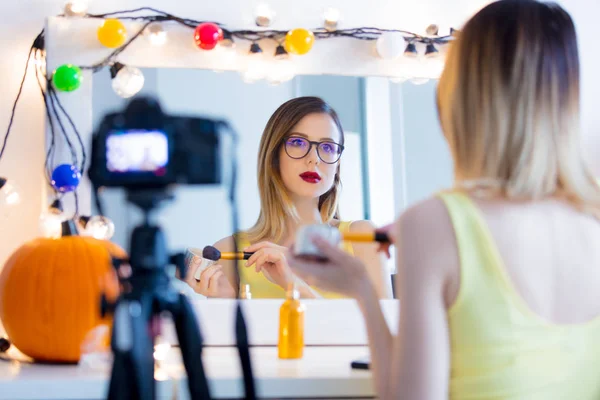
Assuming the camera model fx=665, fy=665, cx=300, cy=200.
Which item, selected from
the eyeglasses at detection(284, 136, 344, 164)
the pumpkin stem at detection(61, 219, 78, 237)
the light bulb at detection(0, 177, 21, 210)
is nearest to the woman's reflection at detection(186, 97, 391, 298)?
the eyeglasses at detection(284, 136, 344, 164)

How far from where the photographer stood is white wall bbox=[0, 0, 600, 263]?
1.41 metres

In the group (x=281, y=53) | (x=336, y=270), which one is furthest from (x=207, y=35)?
(x=336, y=270)

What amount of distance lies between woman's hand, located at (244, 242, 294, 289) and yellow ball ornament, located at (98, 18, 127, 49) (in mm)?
533

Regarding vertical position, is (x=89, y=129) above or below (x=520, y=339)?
above

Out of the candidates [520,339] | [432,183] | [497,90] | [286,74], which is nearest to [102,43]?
[286,74]

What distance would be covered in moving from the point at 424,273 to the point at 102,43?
1.00 metres

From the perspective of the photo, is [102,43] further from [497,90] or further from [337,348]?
[497,90]

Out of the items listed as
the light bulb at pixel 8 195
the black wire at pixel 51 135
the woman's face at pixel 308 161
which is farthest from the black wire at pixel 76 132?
→ the woman's face at pixel 308 161

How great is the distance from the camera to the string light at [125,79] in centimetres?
144

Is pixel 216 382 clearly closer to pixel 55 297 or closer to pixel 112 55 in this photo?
pixel 55 297

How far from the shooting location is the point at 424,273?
76 cm

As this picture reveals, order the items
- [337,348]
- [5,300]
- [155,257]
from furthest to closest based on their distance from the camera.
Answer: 1. [337,348]
2. [5,300]
3. [155,257]

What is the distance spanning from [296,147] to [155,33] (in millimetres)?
399

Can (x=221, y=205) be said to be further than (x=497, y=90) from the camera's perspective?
Yes
